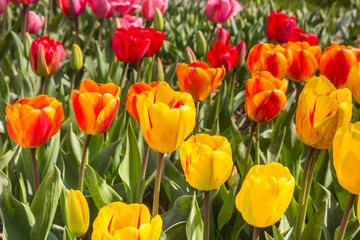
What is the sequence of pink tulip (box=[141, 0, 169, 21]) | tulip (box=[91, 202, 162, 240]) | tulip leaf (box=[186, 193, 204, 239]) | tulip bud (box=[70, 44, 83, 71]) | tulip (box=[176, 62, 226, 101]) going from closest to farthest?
tulip (box=[91, 202, 162, 240])
tulip leaf (box=[186, 193, 204, 239])
tulip (box=[176, 62, 226, 101])
tulip bud (box=[70, 44, 83, 71])
pink tulip (box=[141, 0, 169, 21])

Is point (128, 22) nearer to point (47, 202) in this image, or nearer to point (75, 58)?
point (75, 58)

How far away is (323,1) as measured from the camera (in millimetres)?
7012

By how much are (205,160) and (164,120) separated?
0.11 m

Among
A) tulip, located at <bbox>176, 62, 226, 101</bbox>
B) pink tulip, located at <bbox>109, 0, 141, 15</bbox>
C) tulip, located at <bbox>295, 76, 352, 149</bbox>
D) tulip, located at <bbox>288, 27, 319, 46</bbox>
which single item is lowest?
pink tulip, located at <bbox>109, 0, 141, 15</bbox>

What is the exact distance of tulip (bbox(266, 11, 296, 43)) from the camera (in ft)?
7.45

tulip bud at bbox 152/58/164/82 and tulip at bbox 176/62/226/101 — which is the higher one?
tulip at bbox 176/62/226/101

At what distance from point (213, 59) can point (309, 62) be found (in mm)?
306

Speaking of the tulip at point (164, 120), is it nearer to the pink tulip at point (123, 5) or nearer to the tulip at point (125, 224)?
the tulip at point (125, 224)

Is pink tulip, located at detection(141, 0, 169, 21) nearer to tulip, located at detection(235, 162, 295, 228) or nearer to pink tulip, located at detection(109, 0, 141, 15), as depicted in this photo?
pink tulip, located at detection(109, 0, 141, 15)

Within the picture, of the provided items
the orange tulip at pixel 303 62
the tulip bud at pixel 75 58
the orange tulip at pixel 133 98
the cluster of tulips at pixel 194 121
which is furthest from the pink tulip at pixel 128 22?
the orange tulip at pixel 133 98

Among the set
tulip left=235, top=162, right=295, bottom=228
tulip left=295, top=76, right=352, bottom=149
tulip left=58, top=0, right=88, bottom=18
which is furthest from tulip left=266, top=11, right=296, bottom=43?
tulip left=235, top=162, right=295, bottom=228

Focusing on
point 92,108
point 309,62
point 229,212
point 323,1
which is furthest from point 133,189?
point 323,1

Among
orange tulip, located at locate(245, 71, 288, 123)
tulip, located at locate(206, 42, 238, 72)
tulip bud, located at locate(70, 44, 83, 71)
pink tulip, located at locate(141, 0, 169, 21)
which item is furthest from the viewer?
pink tulip, located at locate(141, 0, 169, 21)

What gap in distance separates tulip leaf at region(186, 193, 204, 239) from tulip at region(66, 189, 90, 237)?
220 mm
